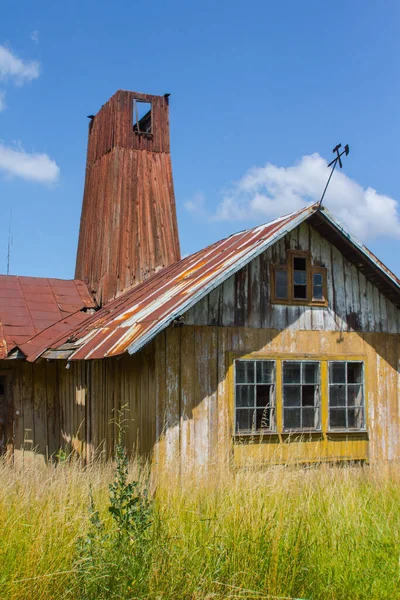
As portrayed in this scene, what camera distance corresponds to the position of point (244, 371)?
34.6 feet

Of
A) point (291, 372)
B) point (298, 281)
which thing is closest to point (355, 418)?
point (291, 372)

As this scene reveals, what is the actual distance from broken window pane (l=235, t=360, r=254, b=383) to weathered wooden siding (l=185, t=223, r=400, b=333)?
0.59m

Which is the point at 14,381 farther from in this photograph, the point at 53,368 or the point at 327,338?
the point at 327,338

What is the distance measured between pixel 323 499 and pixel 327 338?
395 centimetres

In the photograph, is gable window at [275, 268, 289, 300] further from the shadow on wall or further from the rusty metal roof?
the rusty metal roof

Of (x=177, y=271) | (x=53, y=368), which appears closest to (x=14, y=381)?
(x=53, y=368)

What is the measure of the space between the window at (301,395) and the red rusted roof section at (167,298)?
2.01m

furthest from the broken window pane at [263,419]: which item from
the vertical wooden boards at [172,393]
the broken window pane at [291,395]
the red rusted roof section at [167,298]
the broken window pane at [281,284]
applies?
the red rusted roof section at [167,298]

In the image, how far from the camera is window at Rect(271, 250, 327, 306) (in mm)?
11039

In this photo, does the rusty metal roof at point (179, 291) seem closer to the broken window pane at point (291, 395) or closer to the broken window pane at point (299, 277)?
the broken window pane at point (299, 277)

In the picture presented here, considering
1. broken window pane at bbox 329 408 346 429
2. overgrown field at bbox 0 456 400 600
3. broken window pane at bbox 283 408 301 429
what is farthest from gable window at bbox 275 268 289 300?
overgrown field at bbox 0 456 400 600

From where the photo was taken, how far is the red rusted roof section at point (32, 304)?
522 inches

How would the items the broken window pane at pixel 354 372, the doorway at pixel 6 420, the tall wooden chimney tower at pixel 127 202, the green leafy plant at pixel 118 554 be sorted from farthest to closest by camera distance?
the tall wooden chimney tower at pixel 127 202
the doorway at pixel 6 420
the broken window pane at pixel 354 372
the green leafy plant at pixel 118 554

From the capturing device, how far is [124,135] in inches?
672
